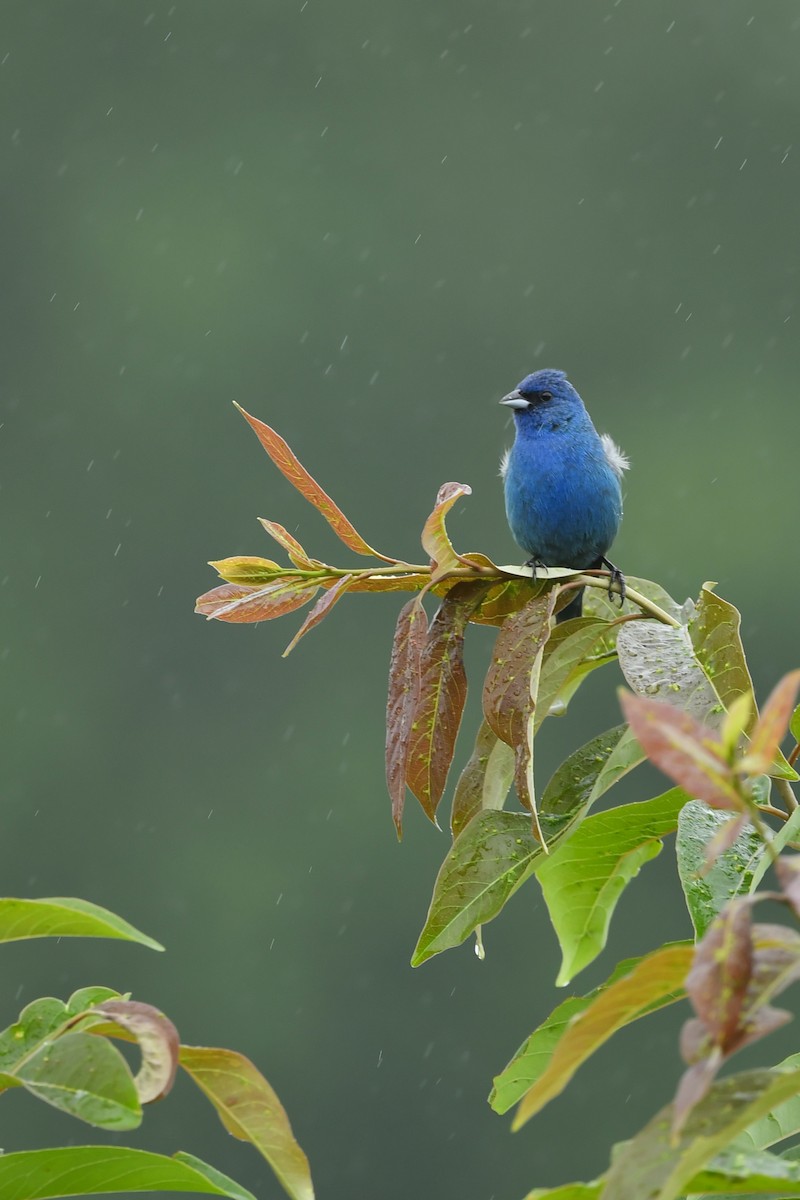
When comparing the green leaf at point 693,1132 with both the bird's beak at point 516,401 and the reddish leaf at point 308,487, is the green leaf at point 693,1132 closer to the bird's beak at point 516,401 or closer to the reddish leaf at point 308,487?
the reddish leaf at point 308,487

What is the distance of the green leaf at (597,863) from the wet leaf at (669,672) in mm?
77

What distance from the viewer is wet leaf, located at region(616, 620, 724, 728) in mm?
1459

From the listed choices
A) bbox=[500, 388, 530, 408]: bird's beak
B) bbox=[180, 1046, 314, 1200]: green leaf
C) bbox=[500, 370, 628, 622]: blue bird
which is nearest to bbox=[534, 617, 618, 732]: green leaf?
bbox=[180, 1046, 314, 1200]: green leaf

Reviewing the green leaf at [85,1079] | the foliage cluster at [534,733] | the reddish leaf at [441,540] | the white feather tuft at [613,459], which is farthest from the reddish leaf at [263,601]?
the white feather tuft at [613,459]

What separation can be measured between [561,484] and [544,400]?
1.79ft

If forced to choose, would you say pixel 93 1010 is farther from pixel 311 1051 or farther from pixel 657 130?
pixel 657 130

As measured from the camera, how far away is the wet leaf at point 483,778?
1555mm

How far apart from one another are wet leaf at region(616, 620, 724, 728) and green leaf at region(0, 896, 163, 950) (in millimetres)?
546

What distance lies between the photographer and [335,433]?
109 feet

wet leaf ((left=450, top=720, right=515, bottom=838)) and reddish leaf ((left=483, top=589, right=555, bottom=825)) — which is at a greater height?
reddish leaf ((left=483, top=589, right=555, bottom=825))

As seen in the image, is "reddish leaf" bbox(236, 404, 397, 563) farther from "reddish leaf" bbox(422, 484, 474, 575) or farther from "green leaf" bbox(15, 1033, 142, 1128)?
"green leaf" bbox(15, 1033, 142, 1128)

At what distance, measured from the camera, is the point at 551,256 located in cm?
3756

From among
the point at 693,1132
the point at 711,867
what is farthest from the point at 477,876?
the point at 693,1132

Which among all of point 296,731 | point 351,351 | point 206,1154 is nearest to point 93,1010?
point 206,1154
